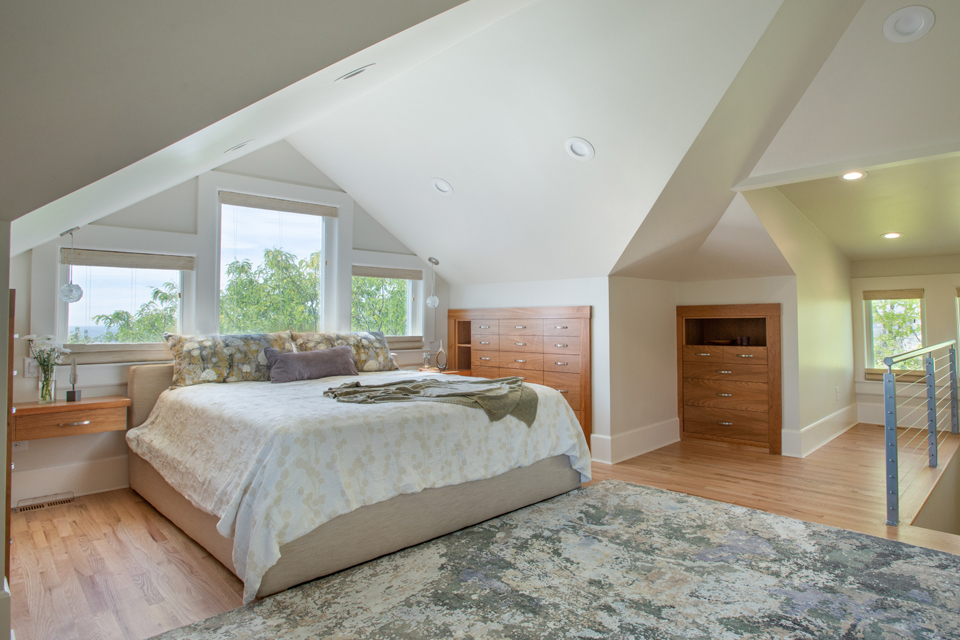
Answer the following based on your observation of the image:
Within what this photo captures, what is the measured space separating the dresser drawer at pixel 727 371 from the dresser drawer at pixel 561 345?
4.18ft

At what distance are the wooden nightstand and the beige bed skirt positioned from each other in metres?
0.36

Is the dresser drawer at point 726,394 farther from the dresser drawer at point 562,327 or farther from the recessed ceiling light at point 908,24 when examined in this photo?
the recessed ceiling light at point 908,24

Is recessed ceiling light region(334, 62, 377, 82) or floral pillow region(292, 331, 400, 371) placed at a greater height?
recessed ceiling light region(334, 62, 377, 82)

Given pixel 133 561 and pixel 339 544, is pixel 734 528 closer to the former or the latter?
pixel 339 544

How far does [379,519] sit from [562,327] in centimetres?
265

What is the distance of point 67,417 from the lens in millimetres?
3279

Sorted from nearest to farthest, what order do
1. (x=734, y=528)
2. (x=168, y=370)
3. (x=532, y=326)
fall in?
(x=734, y=528) < (x=168, y=370) < (x=532, y=326)

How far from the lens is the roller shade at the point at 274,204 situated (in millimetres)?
4329

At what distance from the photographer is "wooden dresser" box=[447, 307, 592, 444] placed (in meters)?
4.50

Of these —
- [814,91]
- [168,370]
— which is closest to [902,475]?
[814,91]

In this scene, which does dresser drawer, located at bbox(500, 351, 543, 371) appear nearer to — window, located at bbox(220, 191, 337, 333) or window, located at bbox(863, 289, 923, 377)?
window, located at bbox(220, 191, 337, 333)

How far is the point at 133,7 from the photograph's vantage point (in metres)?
0.96

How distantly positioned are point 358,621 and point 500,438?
121 centimetres

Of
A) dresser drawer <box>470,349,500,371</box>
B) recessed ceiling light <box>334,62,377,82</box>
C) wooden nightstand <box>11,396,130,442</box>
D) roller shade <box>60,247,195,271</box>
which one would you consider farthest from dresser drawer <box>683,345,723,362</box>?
Result: wooden nightstand <box>11,396,130,442</box>
